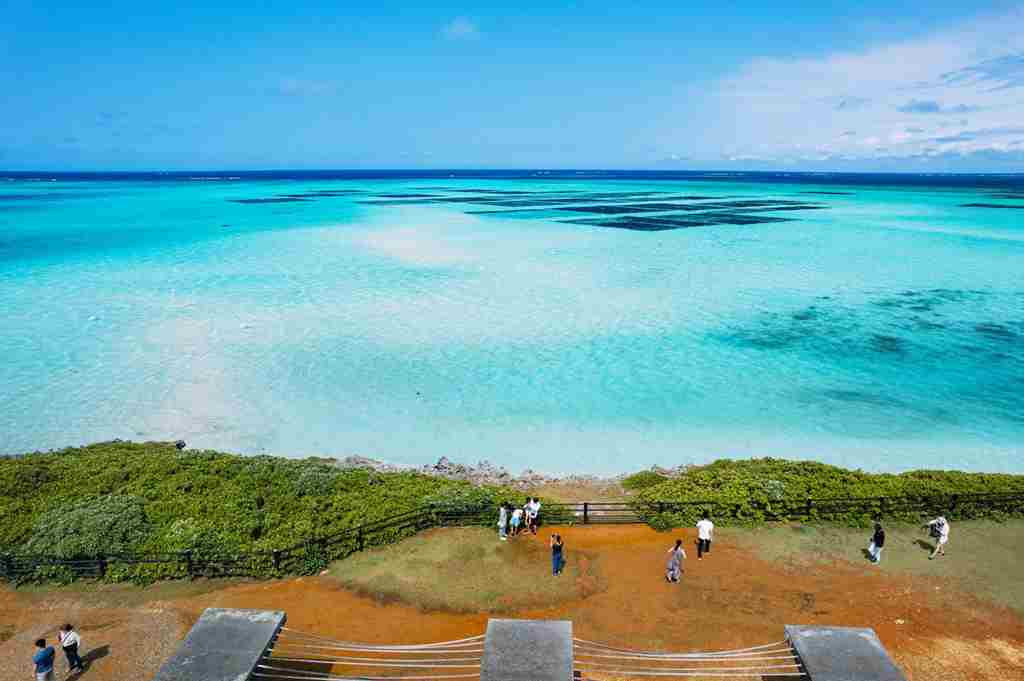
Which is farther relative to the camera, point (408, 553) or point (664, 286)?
point (664, 286)

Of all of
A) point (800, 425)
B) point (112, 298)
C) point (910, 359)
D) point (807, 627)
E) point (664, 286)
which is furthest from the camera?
point (664, 286)

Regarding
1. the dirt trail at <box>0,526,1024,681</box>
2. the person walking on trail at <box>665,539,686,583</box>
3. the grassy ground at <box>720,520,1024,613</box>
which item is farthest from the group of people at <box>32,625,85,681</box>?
the grassy ground at <box>720,520,1024,613</box>

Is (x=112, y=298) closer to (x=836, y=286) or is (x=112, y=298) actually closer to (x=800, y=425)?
(x=800, y=425)

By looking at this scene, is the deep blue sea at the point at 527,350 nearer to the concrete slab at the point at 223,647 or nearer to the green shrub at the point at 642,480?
the green shrub at the point at 642,480

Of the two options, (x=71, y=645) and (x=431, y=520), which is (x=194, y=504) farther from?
(x=431, y=520)

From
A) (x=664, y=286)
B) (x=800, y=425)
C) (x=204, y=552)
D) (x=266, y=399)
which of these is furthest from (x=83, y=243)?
(x=800, y=425)

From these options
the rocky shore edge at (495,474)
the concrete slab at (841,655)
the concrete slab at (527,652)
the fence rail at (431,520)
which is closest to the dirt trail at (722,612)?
the fence rail at (431,520)
